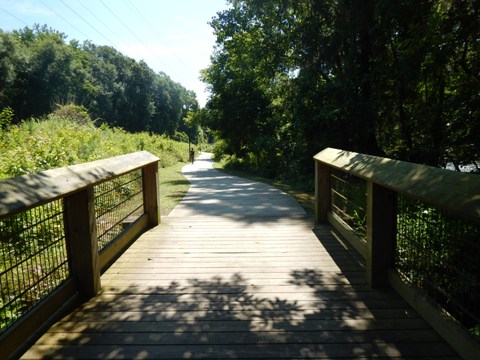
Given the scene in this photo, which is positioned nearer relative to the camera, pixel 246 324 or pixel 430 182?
pixel 430 182

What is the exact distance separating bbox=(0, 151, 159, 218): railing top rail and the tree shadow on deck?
3.90 feet

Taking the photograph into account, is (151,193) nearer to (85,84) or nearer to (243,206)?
(243,206)

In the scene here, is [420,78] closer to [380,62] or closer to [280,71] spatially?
[380,62]

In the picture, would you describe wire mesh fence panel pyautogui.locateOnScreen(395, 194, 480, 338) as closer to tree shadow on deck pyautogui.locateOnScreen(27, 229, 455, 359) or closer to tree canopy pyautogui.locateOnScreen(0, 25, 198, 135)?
tree shadow on deck pyautogui.locateOnScreen(27, 229, 455, 359)

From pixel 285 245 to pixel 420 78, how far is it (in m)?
7.41

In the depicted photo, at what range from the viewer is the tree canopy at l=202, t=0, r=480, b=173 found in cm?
871

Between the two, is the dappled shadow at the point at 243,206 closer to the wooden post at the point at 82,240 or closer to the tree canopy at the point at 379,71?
the tree canopy at the point at 379,71

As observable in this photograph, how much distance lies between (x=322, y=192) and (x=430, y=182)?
435 centimetres

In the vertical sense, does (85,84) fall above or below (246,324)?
above

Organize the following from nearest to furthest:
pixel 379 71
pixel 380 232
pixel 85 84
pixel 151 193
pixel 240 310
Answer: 1. pixel 240 310
2. pixel 380 232
3. pixel 151 193
4. pixel 379 71
5. pixel 85 84

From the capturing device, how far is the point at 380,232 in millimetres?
3820

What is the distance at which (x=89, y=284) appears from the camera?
3723 millimetres

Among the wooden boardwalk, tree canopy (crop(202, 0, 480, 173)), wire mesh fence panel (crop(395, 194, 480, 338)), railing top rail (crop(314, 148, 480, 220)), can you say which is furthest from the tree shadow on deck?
tree canopy (crop(202, 0, 480, 173))

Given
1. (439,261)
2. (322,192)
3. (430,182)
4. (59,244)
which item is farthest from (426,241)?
(59,244)
